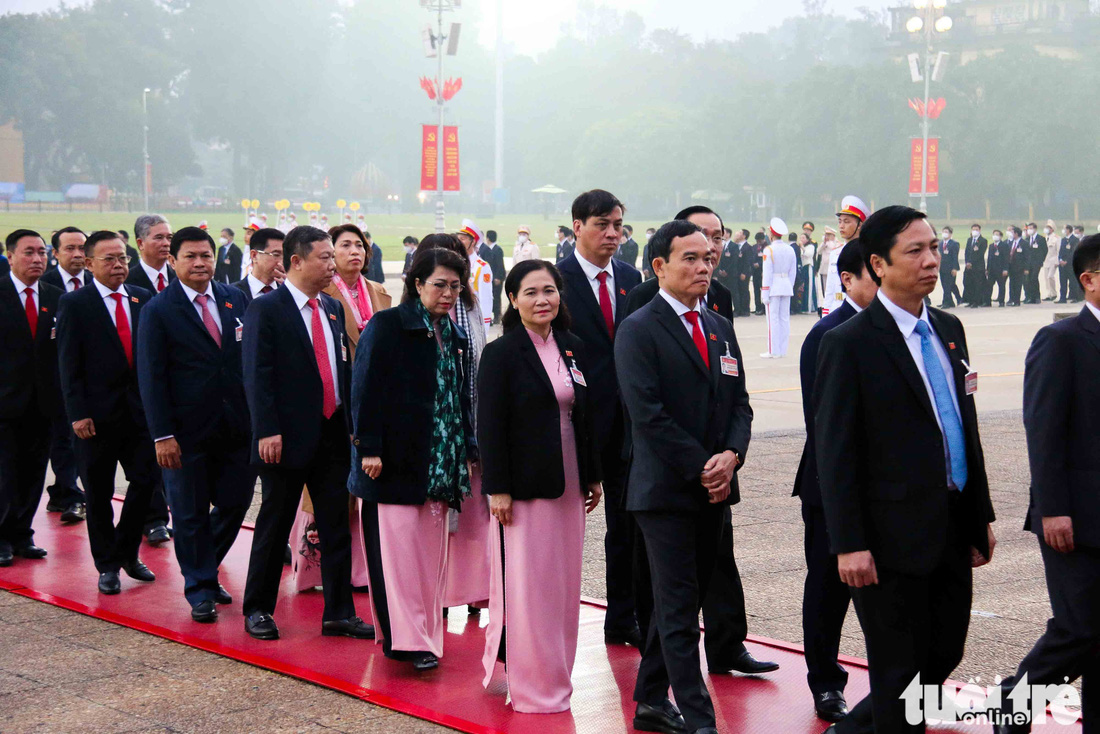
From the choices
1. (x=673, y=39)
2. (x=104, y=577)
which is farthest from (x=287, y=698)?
(x=673, y=39)

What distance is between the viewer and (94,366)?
648cm

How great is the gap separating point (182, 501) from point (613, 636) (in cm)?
210

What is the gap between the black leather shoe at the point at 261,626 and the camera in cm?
536

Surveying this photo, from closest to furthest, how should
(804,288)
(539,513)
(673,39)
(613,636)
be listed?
1. (539,513)
2. (613,636)
3. (804,288)
4. (673,39)

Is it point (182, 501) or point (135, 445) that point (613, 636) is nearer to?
point (182, 501)

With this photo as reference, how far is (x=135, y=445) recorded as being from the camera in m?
6.53

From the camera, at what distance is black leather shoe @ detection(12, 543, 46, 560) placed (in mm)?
6863

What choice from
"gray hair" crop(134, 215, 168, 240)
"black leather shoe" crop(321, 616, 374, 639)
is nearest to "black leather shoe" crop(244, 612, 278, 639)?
"black leather shoe" crop(321, 616, 374, 639)

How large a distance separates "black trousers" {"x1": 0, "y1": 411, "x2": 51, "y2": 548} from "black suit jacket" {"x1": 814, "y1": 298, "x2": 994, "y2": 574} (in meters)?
5.10

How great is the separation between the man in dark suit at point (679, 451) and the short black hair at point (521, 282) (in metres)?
0.46

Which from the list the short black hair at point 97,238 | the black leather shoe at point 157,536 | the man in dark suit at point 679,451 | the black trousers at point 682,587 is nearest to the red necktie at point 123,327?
the short black hair at point 97,238

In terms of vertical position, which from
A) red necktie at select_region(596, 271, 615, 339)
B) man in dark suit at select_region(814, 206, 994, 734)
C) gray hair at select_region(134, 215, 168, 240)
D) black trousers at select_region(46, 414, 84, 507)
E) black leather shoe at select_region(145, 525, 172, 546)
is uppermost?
gray hair at select_region(134, 215, 168, 240)

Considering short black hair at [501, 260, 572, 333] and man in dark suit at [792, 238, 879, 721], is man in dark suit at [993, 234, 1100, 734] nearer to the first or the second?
man in dark suit at [792, 238, 879, 721]

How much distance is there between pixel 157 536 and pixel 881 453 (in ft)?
17.1
